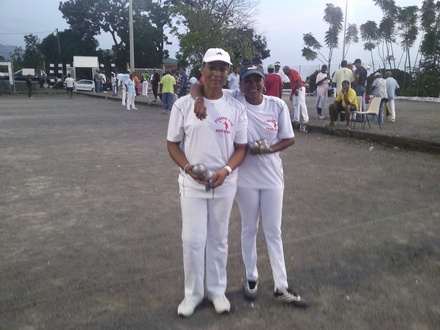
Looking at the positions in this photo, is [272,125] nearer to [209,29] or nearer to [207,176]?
[207,176]

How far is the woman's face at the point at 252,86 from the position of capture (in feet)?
10.00

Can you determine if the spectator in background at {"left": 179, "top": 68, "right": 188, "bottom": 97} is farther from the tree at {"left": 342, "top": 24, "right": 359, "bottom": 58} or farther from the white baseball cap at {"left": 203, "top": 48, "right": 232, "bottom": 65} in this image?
the tree at {"left": 342, "top": 24, "right": 359, "bottom": 58}

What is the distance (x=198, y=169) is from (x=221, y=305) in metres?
1.02

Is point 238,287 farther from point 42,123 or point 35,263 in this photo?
point 42,123

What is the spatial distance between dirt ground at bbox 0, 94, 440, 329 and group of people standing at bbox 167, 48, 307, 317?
281 millimetres

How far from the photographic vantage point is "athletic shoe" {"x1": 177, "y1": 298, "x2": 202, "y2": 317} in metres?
2.98

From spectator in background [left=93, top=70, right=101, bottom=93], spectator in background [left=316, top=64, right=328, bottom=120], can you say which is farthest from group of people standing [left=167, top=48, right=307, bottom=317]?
spectator in background [left=93, top=70, right=101, bottom=93]

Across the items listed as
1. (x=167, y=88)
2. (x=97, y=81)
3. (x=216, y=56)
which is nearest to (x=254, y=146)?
(x=216, y=56)

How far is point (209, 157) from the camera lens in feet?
9.41

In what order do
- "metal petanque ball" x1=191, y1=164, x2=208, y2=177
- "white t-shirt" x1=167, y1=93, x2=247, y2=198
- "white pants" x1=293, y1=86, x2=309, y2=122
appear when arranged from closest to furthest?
"metal petanque ball" x1=191, y1=164, x2=208, y2=177 < "white t-shirt" x1=167, y1=93, x2=247, y2=198 < "white pants" x1=293, y1=86, x2=309, y2=122

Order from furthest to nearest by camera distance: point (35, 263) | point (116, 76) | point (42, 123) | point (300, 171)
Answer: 1. point (116, 76)
2. point (42, 123)
3. point (300, 171)
4. point (35, 263)

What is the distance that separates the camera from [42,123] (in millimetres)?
14445

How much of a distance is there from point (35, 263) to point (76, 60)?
43037 mm

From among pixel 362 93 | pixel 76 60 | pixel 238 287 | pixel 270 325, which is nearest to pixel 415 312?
pixel 270 325
